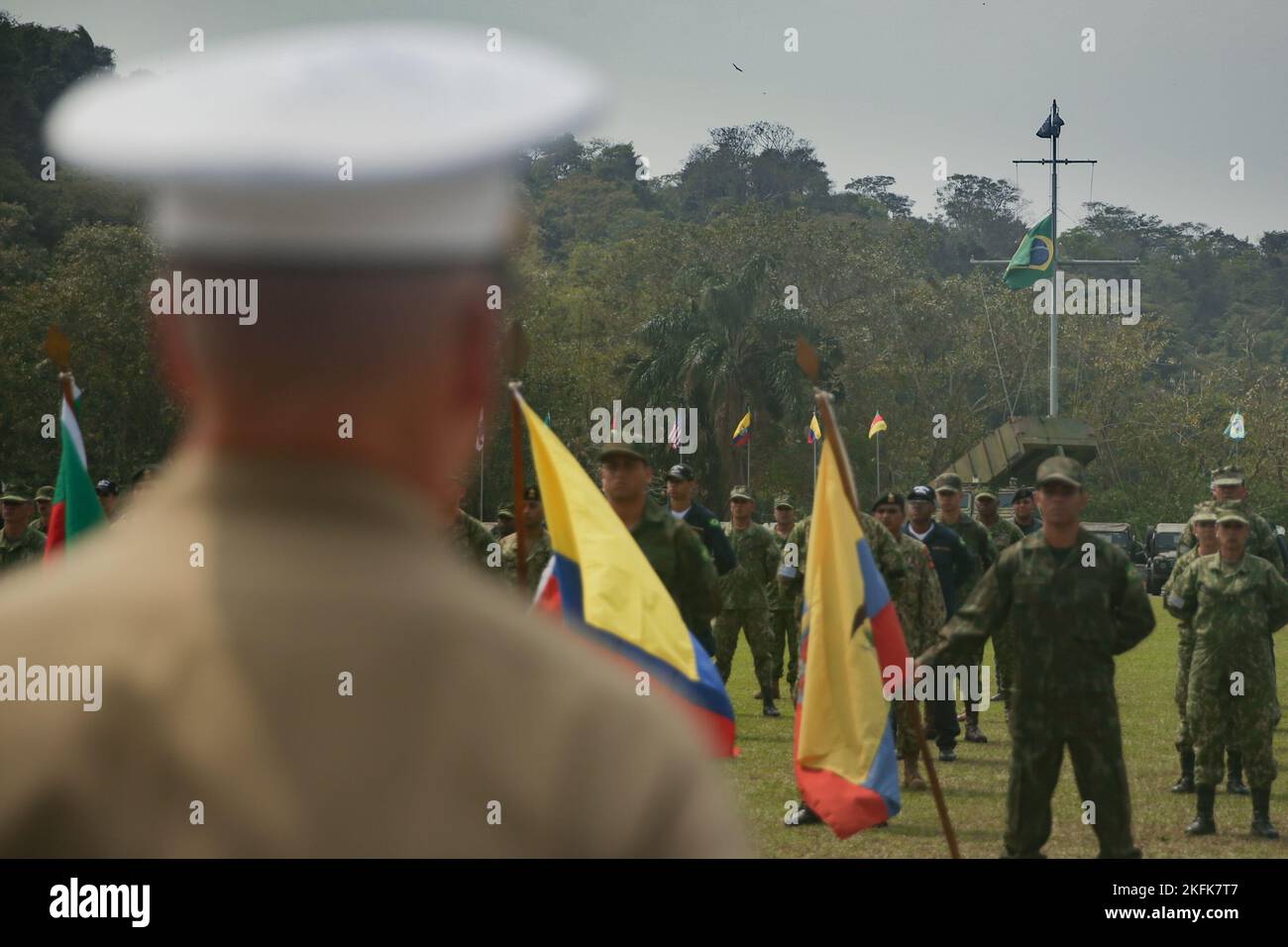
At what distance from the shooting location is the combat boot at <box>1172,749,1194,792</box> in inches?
478

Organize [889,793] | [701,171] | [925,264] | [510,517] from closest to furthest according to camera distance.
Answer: [889,793], [510,517], [925,264], [701,171]

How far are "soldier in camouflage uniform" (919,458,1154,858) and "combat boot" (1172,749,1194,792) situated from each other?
13.0 feet

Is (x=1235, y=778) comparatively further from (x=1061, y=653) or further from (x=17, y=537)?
(x=17, y=537)

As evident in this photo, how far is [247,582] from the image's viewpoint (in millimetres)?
1176

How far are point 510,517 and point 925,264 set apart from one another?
77.4 metres

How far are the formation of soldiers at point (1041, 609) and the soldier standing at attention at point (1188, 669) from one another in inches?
0.7

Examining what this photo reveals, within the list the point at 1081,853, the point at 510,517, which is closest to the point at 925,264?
the point at 510,517

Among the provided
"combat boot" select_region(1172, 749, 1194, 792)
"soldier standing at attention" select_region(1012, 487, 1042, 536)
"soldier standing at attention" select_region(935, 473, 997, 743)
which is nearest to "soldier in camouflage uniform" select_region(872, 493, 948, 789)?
"combat boot" select_region(1172, 749, 1194, 792)

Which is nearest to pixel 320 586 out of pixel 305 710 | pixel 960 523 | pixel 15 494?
pixel 305 710

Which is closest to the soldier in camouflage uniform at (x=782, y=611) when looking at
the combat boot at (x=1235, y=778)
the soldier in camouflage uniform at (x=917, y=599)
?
the soldier in camouflage uniform at (x=917, y=599)

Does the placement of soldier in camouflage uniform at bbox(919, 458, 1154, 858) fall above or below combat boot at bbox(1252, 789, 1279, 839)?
above

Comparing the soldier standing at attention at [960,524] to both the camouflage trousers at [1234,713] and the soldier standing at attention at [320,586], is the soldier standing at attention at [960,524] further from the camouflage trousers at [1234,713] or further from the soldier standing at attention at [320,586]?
the soldier standing at attention at [320,586]

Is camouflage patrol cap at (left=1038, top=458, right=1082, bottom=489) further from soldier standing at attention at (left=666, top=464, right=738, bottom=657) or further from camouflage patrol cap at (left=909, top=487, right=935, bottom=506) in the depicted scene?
camouflage patrol cap at (left=909, top=487, right=935, bottom=506)
